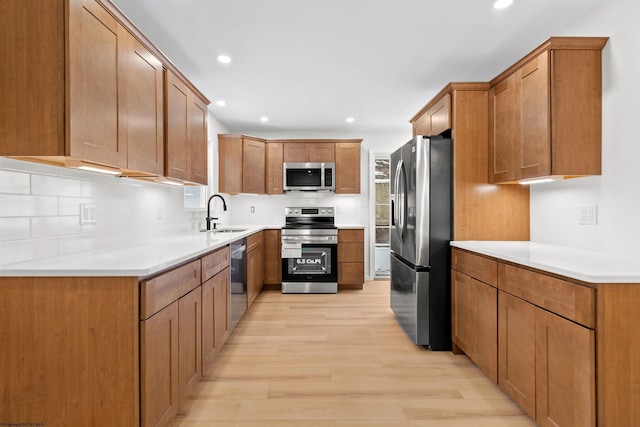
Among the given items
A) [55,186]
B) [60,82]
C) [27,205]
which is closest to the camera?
[60,82]

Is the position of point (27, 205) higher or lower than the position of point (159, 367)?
higher

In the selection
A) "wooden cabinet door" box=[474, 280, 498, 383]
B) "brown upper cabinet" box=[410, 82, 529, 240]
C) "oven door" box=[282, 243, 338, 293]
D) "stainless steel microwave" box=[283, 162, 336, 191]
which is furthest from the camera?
"stainless steel microwave" box=[283, 162, 336, 191]

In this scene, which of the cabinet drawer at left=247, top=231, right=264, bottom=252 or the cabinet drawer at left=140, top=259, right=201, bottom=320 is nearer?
the cabinet drawer at left=140, top=259, right=201, bottom=320

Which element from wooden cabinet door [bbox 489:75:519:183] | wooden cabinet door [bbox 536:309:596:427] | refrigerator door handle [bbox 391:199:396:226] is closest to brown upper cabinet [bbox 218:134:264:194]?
refrigerator door handle [bbox 391:199:396:226]

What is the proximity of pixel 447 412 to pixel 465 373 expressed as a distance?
0.52 metres

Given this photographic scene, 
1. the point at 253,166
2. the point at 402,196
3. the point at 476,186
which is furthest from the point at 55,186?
the point at 253,166

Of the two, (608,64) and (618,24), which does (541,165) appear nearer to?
(608,64)

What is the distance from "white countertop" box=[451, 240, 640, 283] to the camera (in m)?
1.27

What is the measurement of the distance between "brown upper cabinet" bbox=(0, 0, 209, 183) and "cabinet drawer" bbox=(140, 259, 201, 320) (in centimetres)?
64

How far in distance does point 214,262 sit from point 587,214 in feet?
8.35

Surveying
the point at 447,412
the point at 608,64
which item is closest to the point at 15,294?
the point at 447,412

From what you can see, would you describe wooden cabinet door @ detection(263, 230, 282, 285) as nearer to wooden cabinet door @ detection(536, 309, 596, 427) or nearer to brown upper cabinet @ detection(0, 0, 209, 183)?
brown upper cabinet @ detection(0, 0, 209, 183)

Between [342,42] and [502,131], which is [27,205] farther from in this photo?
[502,131]

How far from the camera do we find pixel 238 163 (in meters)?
4.55
